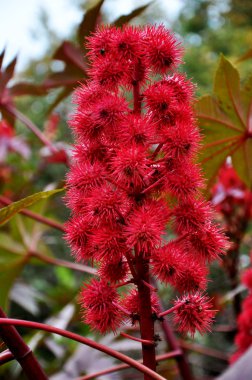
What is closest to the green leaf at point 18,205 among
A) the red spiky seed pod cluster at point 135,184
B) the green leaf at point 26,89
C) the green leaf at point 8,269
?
the red spiky seed pod cluster at point 135,184

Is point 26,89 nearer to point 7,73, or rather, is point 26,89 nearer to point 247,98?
point 7,73

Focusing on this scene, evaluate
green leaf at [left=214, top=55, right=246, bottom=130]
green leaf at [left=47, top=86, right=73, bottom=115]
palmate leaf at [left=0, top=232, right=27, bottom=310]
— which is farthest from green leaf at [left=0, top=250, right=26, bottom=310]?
green leaf at [left=214, top=55, right=246, bottom=130]

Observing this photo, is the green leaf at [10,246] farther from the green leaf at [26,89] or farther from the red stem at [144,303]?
the red stem at [144,303]

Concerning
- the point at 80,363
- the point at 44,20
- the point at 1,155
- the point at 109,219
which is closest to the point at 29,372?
the point at 109,219

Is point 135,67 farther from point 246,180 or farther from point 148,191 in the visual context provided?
point 246,180

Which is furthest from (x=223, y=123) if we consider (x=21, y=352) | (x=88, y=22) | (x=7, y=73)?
(x=21, y=352)
